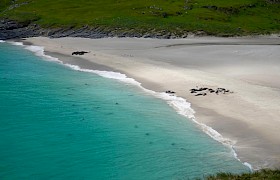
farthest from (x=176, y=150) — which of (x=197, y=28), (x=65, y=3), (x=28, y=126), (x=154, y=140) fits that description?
(x=65, y=3)

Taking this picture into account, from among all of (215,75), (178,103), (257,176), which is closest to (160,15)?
(215,75)

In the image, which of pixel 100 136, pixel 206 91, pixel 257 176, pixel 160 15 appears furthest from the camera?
pixel 160 15

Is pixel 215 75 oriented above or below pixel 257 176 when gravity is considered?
below

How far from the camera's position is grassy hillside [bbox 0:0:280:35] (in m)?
86.7

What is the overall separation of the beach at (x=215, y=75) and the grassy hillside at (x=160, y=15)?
9.81m

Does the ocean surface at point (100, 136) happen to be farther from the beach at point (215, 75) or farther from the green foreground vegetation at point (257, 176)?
the green foreground vegetation at point (257, 176)

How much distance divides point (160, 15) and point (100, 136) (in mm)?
72509

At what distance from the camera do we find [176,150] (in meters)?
22.7

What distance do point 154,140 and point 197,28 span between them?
6310cm

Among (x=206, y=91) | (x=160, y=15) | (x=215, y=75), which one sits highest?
(x=160, y=15)

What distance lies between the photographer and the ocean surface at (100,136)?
66.1 ft

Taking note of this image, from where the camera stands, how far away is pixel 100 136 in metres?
25.3

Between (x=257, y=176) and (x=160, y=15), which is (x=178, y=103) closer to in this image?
(x=257, y=176)

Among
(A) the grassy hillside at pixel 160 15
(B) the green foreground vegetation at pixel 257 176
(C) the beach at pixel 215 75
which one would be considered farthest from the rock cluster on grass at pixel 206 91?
(A) the grassy hillside at pixel 160 15
